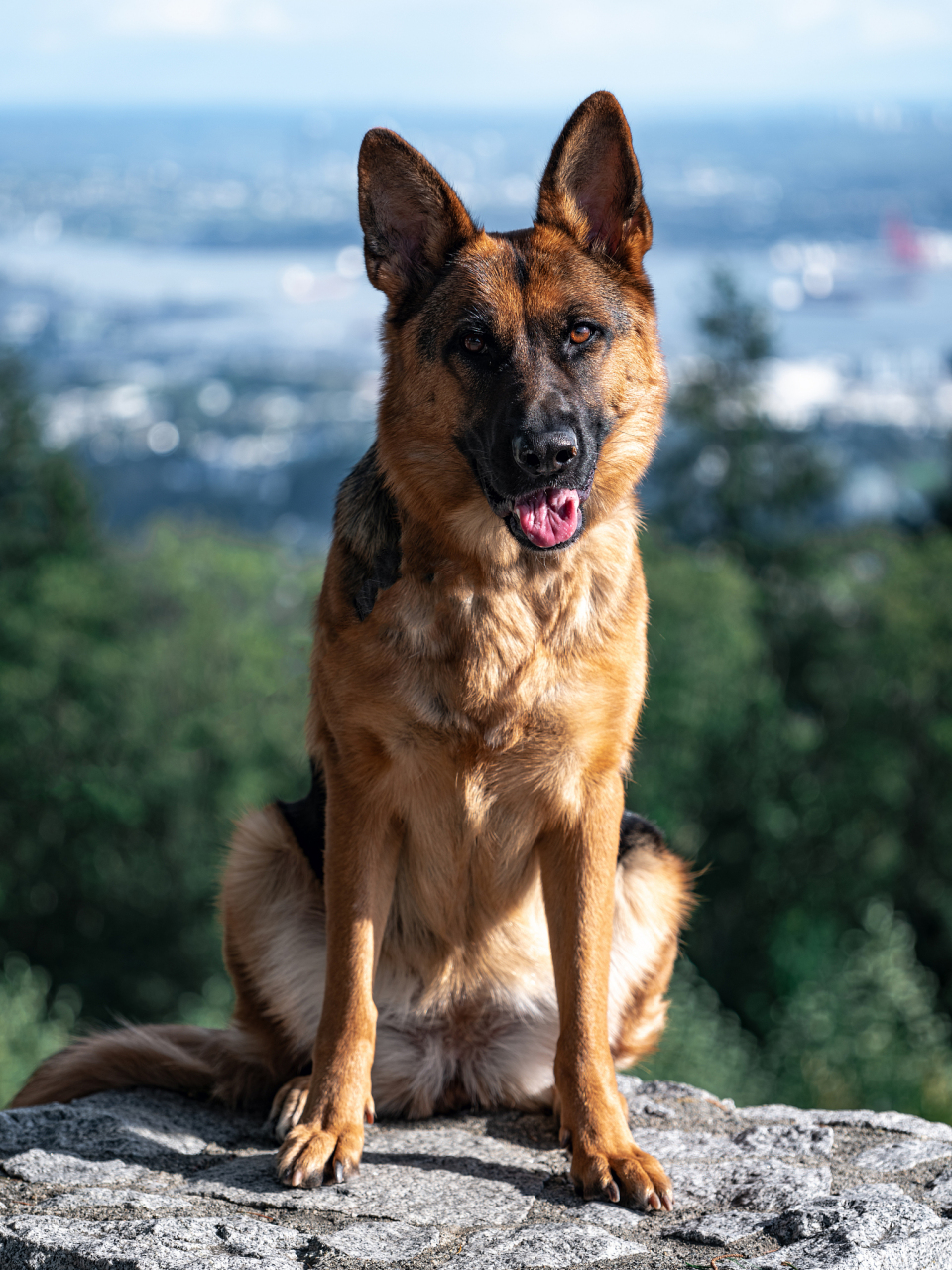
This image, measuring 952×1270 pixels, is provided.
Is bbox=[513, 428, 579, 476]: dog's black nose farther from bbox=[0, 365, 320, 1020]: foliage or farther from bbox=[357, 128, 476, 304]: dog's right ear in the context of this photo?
bbox=[0, 365, 320, 1020]: foliage

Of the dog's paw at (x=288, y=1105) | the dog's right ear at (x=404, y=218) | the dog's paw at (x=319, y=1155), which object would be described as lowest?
the dog's paw at (x=288, y=1105)

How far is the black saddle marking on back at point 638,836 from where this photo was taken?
509cm

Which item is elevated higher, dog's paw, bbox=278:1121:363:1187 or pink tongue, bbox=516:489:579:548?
pink tongue, bbox=516:489:579:548

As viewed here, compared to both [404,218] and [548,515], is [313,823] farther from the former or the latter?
[404,218]

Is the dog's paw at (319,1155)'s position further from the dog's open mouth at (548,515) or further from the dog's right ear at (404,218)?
the dog's right ear at (404,218)

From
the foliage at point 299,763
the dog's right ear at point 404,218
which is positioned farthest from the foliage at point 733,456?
the dog's right ear at point 404,218

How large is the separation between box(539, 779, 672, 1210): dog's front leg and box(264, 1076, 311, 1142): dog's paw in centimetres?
100

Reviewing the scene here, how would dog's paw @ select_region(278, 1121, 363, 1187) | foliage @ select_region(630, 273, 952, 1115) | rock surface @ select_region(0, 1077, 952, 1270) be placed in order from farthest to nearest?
1. foliage @ select_region(630, 273, 952, 1115)
2. dog's paw @ select_region(278, 1121, 363, 1187)
3. rock surface @ select_region(0, 1077, 952, 1270)

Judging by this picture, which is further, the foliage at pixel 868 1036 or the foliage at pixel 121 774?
the foliage at pixel 121 774

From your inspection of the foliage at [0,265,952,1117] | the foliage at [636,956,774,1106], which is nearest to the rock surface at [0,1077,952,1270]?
the foliage at [636,956,774,1106]

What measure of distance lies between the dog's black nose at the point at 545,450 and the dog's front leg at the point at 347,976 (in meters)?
1.26

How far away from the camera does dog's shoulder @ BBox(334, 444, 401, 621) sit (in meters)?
4.27

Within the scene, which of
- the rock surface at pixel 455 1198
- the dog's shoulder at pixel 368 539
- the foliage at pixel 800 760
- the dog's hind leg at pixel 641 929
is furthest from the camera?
the foliage at pixel 800 760

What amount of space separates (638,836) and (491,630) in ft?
4.63
